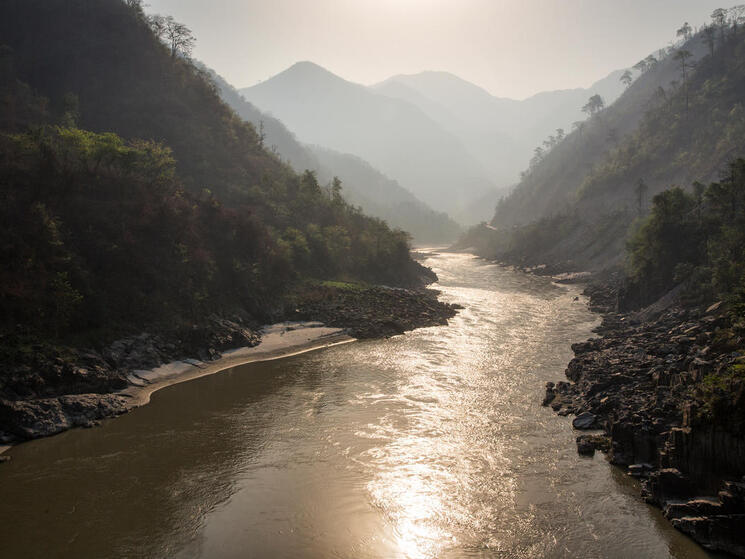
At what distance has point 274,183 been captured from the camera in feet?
302

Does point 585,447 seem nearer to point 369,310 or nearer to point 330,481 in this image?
point 330,481

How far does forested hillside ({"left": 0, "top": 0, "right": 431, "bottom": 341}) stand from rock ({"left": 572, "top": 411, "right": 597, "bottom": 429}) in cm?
3367

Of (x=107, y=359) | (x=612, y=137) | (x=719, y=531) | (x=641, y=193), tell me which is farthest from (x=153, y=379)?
(x=612, y=137)

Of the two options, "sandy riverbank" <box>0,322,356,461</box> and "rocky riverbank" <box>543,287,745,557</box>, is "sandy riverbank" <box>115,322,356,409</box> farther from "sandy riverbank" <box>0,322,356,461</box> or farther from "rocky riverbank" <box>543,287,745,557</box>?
"rocky riverbank" <box>543,287,745,557</box>

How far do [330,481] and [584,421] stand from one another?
1501 cm

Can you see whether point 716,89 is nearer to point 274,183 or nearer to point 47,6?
point 274,183

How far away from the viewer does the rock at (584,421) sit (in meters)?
25.9

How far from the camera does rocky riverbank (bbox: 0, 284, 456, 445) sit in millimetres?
25609

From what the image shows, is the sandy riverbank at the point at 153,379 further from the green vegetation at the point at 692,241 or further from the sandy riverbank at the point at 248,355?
the green vegetation at the point at 692,241

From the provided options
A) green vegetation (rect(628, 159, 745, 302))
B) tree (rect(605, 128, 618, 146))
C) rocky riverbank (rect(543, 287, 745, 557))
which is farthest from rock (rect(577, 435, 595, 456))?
tree (rect(605, 128, 618, 146))

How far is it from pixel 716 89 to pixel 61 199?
153m

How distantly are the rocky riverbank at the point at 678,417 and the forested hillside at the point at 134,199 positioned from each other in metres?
34.8

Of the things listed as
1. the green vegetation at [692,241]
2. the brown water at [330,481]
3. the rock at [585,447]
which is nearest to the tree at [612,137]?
the green vegetation at [692,241]

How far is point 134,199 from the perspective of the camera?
157 ft
